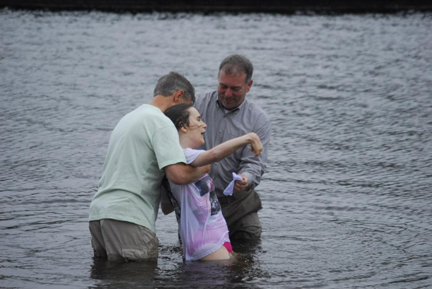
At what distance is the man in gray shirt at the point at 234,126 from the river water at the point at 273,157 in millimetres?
524

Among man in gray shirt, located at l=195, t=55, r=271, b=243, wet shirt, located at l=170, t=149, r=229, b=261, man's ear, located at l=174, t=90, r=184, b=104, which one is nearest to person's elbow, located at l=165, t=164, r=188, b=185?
wet shirt, located at l=170, t=149, r=229, b=261

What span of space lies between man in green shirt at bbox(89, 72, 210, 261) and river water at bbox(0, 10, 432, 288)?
1.37 ft

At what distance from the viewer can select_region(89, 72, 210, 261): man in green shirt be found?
261 inches

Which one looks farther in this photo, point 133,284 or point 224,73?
point 224,73

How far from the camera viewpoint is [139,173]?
6.78 m

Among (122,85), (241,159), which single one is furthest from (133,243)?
(122,85)

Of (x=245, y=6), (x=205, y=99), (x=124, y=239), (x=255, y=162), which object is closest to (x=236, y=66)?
(x=205, y=99)

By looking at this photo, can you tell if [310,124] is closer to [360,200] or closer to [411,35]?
[360,200]

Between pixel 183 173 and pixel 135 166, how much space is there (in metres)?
0.42

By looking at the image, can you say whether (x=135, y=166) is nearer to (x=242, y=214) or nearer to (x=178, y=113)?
(x=178, y=113)

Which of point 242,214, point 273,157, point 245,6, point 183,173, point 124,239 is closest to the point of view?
point 183,173

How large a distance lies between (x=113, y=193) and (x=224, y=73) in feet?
5.95

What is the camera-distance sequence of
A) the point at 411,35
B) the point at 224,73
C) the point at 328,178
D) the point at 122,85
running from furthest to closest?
the point at 411,35 → the point at 122,85 → the point at 328,178 → the point at 224,73

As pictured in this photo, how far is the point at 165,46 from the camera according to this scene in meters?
Answer: 32.1
